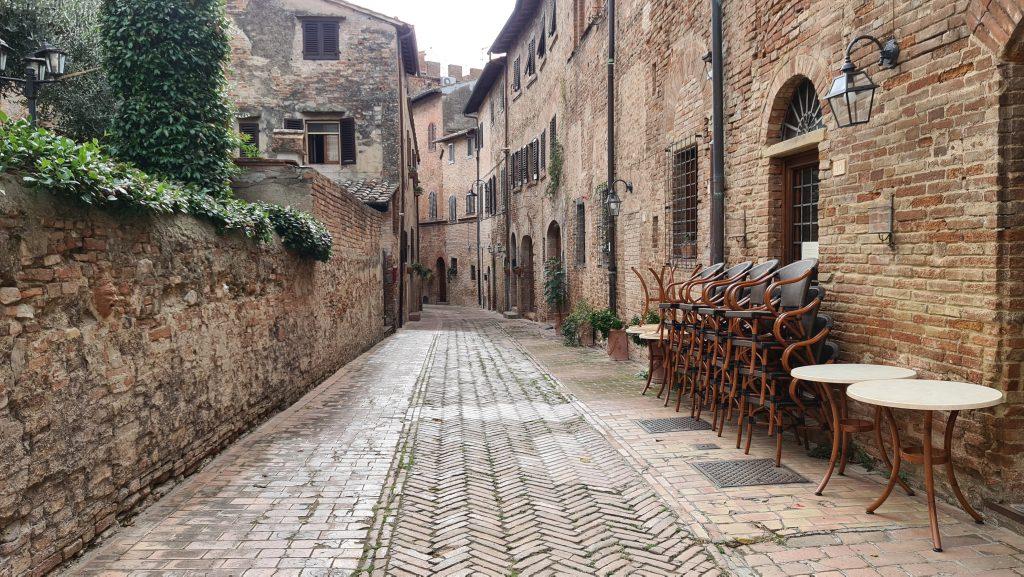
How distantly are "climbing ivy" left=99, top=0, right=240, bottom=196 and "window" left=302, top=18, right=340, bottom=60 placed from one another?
35.4ft

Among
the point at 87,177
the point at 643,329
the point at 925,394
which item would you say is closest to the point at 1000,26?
the point at 925,394

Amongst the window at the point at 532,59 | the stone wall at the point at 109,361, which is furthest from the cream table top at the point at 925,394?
the window at the point at 532,59

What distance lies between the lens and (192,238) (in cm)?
525

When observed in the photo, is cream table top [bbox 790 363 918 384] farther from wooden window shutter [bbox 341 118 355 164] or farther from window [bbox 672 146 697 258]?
wooden window shutter [bbox 341 118 355 164]

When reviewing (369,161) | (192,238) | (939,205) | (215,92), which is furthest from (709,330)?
(369,161)

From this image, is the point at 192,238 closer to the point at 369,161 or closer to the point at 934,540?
the point at 934,540

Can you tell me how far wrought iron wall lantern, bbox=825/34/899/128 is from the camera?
15.0 ft

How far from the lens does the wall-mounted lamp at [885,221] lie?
15.2ft

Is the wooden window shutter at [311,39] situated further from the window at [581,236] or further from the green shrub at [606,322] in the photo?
the green shrub at [606,322]

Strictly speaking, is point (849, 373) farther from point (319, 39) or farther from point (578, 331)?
point (319, 39)

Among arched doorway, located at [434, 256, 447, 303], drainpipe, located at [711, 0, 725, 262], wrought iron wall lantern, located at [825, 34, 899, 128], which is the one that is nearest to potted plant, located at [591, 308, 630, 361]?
drainpipe, located at [711, 0, 725, 262]

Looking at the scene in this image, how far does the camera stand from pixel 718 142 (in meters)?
7.76

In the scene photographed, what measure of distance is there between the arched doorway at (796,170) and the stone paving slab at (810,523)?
6.59ft

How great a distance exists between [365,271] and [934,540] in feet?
37.4
